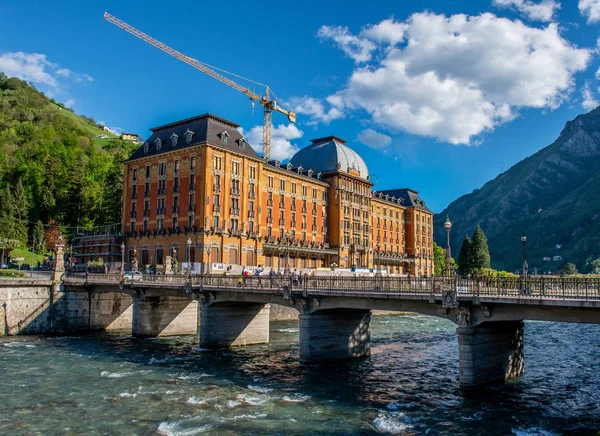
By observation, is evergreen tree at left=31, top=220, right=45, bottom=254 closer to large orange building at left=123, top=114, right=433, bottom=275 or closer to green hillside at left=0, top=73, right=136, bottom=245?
green hillside at left=0, top=73, right=136, bottom=245

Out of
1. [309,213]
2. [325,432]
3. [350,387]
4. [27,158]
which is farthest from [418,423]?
[27,158]

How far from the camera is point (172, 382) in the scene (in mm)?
31453

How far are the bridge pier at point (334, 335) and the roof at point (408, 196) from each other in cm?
9475

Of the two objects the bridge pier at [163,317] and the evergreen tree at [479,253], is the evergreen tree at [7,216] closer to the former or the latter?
the bridge pier at [163,317]

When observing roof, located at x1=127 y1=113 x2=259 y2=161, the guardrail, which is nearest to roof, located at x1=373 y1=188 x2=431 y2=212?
roof, located at x1=127 y1=113 x2=259 y2=161

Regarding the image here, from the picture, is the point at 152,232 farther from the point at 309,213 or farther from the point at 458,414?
the point at 458,414

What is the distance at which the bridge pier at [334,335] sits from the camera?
37031 mm

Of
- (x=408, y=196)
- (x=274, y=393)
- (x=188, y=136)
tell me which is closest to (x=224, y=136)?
(x=188, y=136)

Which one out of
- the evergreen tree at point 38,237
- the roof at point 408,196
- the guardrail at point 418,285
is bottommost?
the guardrail at point 418,285

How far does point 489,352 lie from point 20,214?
3926 inches

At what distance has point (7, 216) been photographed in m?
97.8

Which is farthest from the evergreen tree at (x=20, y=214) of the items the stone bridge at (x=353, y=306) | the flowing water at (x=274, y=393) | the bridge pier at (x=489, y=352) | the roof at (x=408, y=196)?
the bridge pier at (x=489, y=352)

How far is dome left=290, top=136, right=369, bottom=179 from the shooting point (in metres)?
107

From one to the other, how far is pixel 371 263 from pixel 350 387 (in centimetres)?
8101
